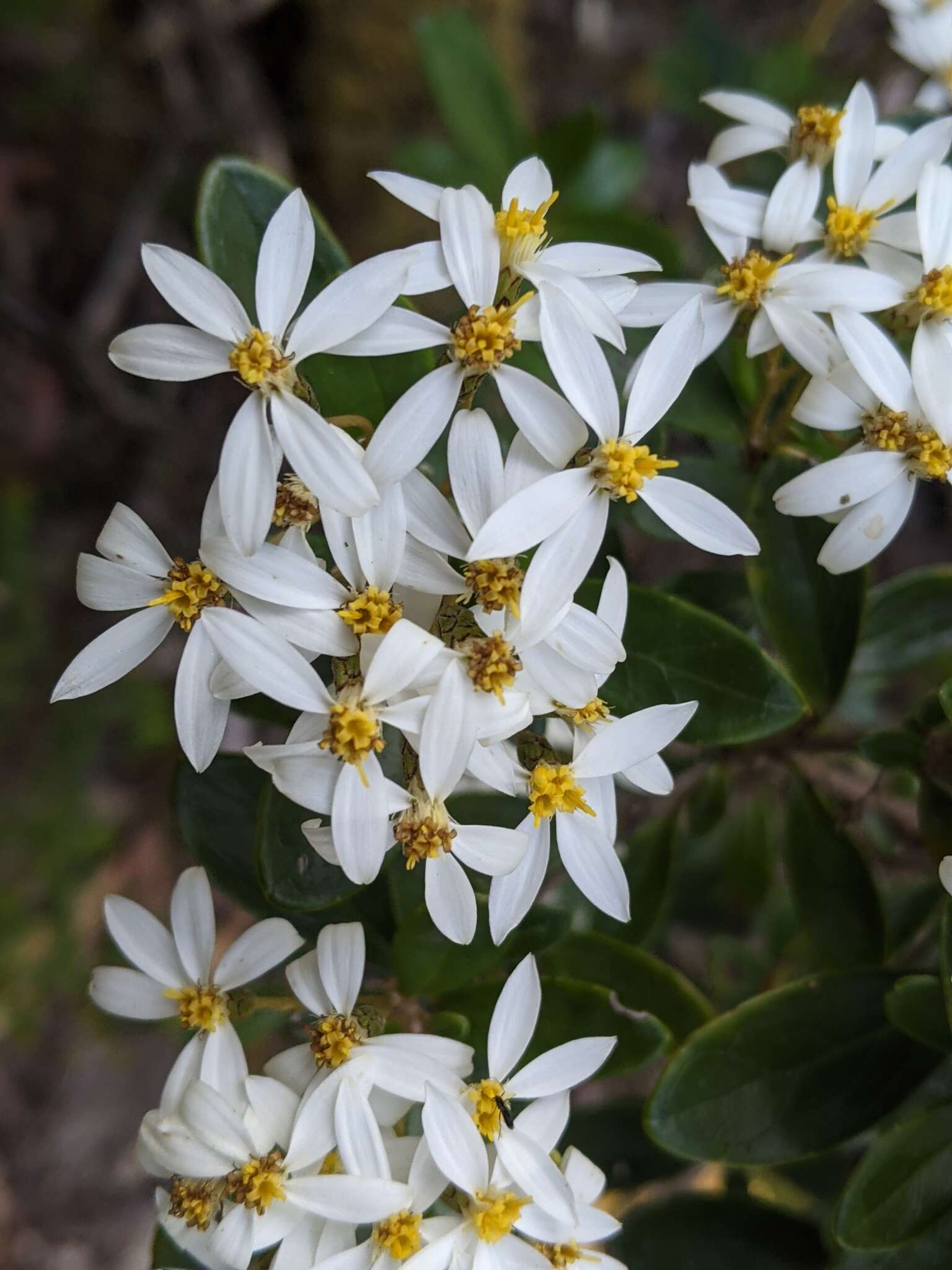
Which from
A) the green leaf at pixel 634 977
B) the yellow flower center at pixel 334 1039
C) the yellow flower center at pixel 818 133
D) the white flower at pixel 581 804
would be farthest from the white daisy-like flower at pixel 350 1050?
the yellow flower center at pixel 818 133

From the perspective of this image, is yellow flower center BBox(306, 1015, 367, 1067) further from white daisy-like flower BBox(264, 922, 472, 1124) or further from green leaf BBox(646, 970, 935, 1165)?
green leaf BBox(646, 970, 935, 1165)

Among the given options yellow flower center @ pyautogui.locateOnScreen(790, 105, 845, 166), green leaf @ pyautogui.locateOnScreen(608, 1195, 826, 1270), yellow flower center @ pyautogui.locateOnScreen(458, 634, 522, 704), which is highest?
yellow flower center @ pyautogui.locateOnScreen(790, 105, 845, 166)

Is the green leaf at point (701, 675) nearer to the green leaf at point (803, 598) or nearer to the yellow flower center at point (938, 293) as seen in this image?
the green leaf at point (803, 598)

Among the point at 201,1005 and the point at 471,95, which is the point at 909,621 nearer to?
the point at 201,1005

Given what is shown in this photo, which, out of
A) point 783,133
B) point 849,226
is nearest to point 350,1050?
point 849,226

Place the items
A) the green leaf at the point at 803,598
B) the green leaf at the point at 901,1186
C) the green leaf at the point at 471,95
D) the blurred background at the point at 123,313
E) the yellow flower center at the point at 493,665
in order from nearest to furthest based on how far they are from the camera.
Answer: the yellow flower center at the point at 493,665
the green leaf at the point at 901,1186
the green leaf at the point at 803,598
the green leaf at the point at 471,95
the blurred background at the point at 123,313

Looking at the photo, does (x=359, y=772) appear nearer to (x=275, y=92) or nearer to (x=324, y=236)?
(x=324, y=236)

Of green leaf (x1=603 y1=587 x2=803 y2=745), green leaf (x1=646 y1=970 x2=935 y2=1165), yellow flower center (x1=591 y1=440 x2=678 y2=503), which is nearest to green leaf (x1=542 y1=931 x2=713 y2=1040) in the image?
green leaf (x1=646 y1=970 x2=935 y2=1165)
